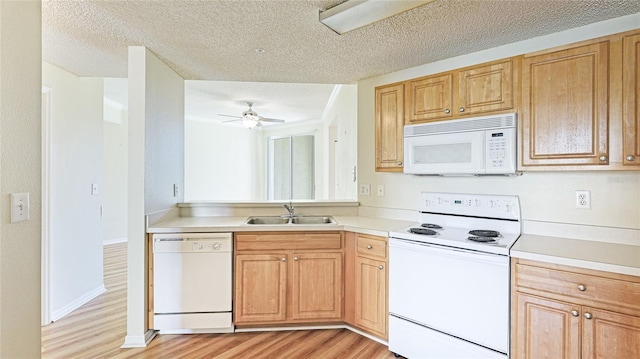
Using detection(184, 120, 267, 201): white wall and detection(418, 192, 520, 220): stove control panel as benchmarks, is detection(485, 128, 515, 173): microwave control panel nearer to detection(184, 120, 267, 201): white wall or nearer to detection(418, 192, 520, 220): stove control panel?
detection(418, 192, 520, 220): stove control panel

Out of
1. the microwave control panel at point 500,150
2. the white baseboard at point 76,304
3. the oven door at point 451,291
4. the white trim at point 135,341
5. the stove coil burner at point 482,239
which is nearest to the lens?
the oven door at point 451,291

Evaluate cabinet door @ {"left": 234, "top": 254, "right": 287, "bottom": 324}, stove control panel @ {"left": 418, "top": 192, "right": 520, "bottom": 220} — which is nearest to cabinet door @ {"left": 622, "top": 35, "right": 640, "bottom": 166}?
stove control panel @ {"left": 418, "top": 192, "right": 520, "bottom": 220}

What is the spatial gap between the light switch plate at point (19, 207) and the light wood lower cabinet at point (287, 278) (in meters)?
1.42

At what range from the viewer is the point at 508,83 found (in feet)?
6.90

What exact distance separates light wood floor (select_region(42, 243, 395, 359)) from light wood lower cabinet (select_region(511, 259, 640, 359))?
968 mm

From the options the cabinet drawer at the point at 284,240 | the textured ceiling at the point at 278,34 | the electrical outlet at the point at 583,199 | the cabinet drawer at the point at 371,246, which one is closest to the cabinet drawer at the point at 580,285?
the electrical outlet at the point at 583,199

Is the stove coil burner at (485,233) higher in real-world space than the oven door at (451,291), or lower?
higher

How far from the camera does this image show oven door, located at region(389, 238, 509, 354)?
1.78 m

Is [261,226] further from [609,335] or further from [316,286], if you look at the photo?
[609,335]

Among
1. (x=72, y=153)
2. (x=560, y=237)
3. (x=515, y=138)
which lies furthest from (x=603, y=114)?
(x=72, y=153)

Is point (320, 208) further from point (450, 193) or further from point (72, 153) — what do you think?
point (72, 153)

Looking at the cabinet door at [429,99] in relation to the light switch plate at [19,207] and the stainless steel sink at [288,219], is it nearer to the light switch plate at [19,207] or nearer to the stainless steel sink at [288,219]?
the stainless steel sink at [288,219]

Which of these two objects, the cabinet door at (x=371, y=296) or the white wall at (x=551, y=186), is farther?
the cabinet door at (x=371, y=296)

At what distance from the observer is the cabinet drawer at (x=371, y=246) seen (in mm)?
2321
